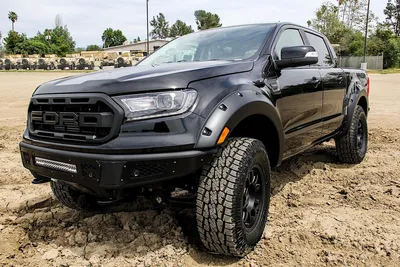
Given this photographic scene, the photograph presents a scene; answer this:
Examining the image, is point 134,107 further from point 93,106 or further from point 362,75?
point 362,75

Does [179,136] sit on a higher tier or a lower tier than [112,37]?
lower

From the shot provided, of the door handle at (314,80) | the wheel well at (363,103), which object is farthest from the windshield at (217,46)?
the wheel well at (363,103)

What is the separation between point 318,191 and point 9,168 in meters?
3.61

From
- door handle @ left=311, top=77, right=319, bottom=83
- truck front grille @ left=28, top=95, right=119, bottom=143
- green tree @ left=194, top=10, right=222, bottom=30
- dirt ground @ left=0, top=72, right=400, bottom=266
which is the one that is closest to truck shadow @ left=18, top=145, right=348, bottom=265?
dirt ground @ left=0, top=72, right=400, bottom=266

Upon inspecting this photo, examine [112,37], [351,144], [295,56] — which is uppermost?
[112,37]

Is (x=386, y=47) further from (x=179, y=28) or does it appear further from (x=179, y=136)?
(x=179, y=28)

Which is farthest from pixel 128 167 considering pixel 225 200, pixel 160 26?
pixel 160 26

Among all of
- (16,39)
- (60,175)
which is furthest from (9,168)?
(16,39)

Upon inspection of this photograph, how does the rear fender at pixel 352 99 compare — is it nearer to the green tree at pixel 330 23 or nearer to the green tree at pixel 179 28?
the green tree at pixel 330 23

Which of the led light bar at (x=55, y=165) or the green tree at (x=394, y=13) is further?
the green tree at (x=394, y=13)

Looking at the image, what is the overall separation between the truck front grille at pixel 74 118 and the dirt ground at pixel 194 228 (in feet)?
2.65

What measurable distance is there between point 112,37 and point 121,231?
116553mm

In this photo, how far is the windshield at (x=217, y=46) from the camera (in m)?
3.28

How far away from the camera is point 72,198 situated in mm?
3176
